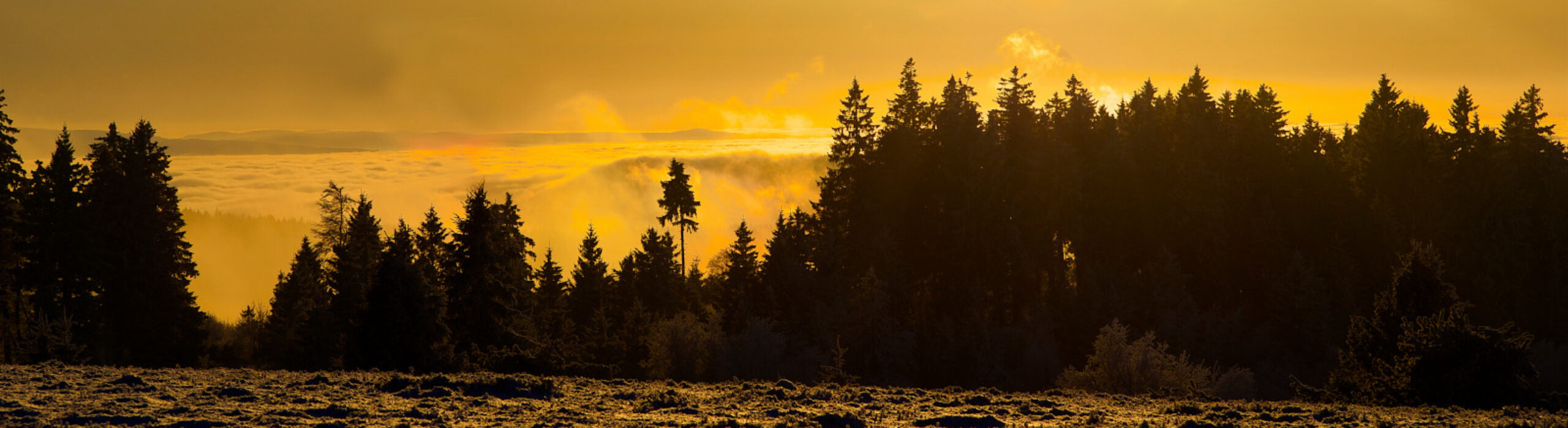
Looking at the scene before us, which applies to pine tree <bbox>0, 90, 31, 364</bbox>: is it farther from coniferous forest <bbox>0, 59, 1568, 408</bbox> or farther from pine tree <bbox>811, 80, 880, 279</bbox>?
pine tree <bbox>811, 80, 880, 279</bbox>

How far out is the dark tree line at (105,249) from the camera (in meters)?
53.3

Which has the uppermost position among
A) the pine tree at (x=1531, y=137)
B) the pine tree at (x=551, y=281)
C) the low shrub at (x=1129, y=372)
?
the pine tree at (x=1531, y=137)

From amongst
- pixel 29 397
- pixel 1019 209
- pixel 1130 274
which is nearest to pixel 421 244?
pixel 29 397

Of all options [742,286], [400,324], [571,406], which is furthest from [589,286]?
[571,406]

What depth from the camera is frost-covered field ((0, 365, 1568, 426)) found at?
16531mm

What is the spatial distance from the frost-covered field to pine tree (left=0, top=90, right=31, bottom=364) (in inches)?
1354

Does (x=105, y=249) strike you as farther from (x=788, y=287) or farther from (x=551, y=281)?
(x=788, y=287)

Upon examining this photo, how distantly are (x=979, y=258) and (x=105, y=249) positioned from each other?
50780 millimetres

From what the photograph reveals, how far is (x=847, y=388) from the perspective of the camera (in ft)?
70.7

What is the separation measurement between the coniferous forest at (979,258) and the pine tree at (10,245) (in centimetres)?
18

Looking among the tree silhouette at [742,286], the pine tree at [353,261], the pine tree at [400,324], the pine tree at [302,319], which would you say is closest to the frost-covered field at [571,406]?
the pine tree at [400,324]

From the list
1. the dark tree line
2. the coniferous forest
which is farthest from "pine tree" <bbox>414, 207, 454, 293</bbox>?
the dark tree line

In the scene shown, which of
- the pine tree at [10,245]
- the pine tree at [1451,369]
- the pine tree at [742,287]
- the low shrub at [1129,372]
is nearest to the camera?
the pine tree at [1451,369]

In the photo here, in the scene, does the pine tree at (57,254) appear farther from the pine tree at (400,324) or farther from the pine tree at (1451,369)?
the pine tree at (1451,369)
